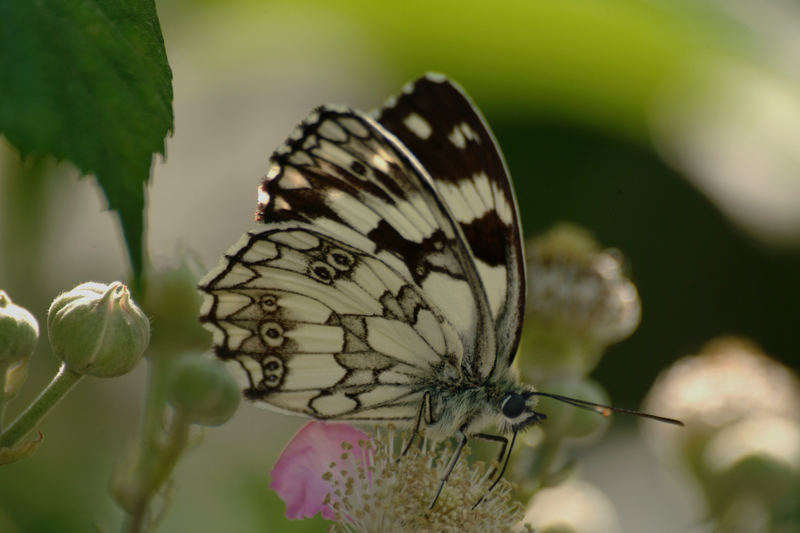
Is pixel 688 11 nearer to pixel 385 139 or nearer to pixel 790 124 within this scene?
pixel 790 124

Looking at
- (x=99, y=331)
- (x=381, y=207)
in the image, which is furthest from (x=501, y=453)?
(x=99, y=331)

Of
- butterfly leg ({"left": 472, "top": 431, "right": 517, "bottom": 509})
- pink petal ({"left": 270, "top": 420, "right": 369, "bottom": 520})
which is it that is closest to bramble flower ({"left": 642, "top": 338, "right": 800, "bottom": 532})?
butterfly leg ({"left": 472, "top": 431, "right": 517, "bottom": 509})

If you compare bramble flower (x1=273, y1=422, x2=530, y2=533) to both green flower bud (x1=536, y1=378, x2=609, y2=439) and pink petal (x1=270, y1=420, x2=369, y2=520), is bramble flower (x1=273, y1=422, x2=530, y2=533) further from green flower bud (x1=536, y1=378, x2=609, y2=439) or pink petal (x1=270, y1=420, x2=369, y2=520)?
green flower bud (x1=536, y1=378, x2=609, y2=439)


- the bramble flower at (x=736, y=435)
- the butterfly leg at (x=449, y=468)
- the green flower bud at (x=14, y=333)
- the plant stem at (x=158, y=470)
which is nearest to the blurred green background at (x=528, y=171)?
the bramble flower at (x=736, y=435)

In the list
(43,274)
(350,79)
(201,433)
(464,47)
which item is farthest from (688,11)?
(201,433)

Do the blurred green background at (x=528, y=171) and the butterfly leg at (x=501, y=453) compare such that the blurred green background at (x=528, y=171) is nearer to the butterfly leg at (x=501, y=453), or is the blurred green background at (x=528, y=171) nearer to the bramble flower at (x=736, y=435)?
the bramble flower at (x=736, y=435)
